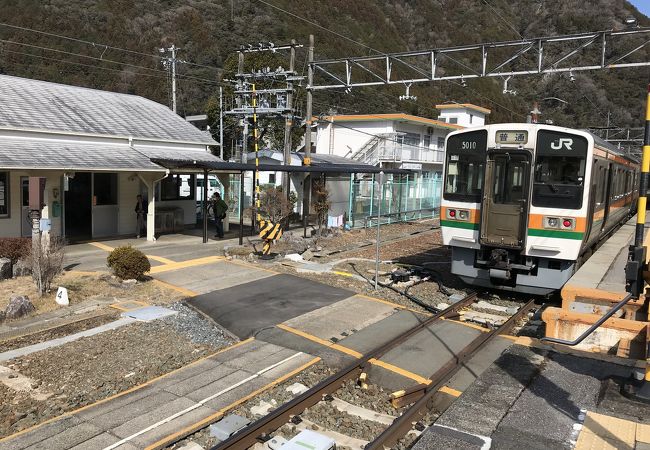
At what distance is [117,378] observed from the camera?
679 centimetres

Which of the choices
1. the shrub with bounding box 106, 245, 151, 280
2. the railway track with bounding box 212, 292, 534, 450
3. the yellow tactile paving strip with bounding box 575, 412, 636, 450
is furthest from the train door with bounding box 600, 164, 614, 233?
the shrub with bounding box 106, 245, 151, 280

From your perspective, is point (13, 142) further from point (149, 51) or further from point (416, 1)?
point (416, 1)

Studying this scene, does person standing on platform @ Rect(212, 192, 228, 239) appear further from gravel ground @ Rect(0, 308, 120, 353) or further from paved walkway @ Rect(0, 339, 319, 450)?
paved walkway @ Rect(0, 339, 319, 450)

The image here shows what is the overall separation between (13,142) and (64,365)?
32.1 ft

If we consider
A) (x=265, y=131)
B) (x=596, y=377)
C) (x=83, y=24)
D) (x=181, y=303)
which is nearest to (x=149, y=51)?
(x=83, y=24)

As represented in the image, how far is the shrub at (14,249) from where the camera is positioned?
11.9m

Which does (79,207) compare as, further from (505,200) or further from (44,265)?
(505,200)

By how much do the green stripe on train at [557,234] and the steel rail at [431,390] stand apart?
1.56m

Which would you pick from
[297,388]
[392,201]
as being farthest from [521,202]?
[392,201]

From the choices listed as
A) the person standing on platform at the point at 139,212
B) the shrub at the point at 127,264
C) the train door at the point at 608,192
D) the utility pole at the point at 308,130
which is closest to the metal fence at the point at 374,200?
the utility pole at the point at 308,130

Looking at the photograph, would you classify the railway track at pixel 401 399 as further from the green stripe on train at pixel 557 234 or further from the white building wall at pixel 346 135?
the white building wall at pixel 346 135

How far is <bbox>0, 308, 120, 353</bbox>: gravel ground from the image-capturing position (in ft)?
25.7

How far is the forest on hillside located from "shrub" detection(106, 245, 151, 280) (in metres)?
31.5

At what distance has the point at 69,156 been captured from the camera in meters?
14.8
